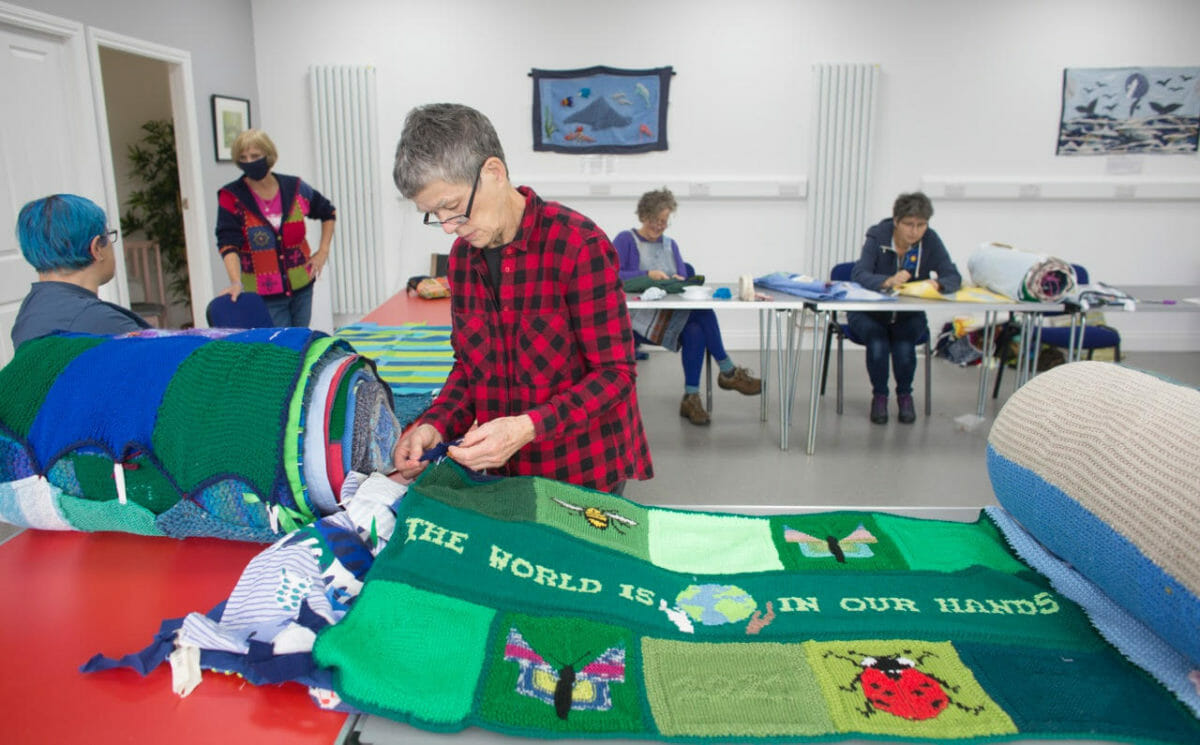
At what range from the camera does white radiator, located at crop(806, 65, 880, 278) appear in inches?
231

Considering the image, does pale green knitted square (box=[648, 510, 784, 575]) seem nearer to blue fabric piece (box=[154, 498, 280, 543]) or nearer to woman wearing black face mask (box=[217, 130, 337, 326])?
blue fabric piece (box=[154, 498, 280, 543])

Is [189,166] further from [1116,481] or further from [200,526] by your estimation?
[1116,481]

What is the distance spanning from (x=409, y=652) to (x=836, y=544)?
0.71m

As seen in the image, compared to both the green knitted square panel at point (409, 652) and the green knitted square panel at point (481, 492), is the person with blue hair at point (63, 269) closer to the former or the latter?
the green knitted square panel at point (481, 492)

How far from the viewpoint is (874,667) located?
39.8 inches

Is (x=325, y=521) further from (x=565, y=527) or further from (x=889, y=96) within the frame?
(x=889, y=96)

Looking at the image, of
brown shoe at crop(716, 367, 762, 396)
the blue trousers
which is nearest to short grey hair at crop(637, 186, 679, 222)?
the blue trousers

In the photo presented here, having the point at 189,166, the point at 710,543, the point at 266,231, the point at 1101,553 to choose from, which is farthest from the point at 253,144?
the point at 1101,553

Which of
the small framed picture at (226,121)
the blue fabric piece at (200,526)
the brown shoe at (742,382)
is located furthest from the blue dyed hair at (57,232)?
the small framed picture at (226,121)

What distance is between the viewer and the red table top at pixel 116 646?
3.07ft

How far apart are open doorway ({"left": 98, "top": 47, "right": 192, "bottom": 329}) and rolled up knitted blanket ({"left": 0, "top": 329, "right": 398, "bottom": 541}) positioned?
18.4 feet

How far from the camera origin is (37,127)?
4012 millimetres

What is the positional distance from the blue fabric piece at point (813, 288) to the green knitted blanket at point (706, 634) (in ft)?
8.95

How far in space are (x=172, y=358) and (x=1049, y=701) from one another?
136cm
